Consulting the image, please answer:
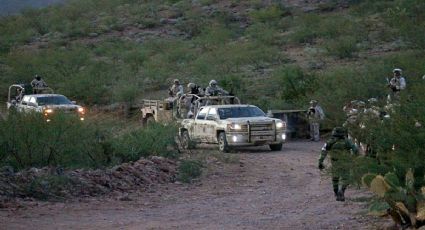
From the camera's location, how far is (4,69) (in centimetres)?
5272

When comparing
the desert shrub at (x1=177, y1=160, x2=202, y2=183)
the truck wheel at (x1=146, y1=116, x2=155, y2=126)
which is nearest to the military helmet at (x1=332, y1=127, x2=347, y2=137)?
the desert shrub at (x1=177, y1=160, x2=202, y2=183)

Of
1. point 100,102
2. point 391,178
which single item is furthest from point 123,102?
point 391,178

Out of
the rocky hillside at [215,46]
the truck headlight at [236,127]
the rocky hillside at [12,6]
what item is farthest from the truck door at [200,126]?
the rocky hillside at [12,6]

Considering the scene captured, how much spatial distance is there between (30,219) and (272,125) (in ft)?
42.2

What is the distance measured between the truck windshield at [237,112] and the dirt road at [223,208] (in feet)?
18.7

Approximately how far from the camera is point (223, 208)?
17125mm

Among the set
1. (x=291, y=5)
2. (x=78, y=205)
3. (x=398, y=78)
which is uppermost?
(x=291, y=5)

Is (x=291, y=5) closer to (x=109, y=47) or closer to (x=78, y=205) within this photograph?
(x=109, y=47)

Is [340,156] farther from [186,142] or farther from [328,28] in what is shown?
[328,28]

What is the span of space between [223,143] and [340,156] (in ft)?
46.6

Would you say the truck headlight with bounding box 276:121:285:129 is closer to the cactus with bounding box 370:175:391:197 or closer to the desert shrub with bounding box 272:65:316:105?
the desert shrub with bounding box 272:65:316:105

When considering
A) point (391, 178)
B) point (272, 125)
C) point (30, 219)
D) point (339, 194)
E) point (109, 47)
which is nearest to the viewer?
point (391, 178)

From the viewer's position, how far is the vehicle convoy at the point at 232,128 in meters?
27.3

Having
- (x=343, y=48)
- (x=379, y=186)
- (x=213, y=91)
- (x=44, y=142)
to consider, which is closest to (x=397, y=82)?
(x=44, y=142)
